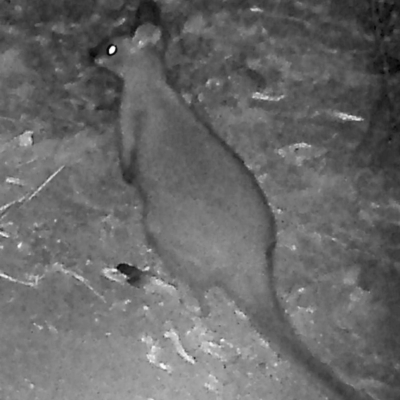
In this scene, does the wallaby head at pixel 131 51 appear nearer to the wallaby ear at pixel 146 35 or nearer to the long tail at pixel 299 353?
the wallaby ear at pixel 146 35

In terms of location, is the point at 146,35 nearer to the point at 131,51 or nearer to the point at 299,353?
the point at 131,51

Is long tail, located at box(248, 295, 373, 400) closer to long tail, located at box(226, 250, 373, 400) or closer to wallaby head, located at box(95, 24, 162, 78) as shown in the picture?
long tail, located at box(226, 250, 373, 400)

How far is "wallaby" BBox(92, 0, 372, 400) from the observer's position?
0.98 ft

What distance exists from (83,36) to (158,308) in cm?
16

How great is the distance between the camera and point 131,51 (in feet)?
1.00

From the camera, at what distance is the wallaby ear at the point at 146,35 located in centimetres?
30

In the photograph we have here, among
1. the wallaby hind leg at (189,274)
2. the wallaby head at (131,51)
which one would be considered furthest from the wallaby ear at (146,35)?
the wallaby hind leg at (189,274)

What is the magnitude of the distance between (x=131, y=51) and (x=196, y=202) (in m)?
0.09

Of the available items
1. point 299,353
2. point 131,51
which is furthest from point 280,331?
point 131,51

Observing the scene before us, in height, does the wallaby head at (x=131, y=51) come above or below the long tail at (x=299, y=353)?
above

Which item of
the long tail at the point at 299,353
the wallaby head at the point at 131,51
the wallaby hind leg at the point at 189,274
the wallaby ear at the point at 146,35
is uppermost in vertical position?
the wallaby ear at the point at 146,35

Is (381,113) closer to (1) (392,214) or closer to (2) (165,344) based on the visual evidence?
(1) (392,214)

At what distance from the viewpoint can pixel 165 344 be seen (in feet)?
0.98

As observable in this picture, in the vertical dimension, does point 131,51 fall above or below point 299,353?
above
